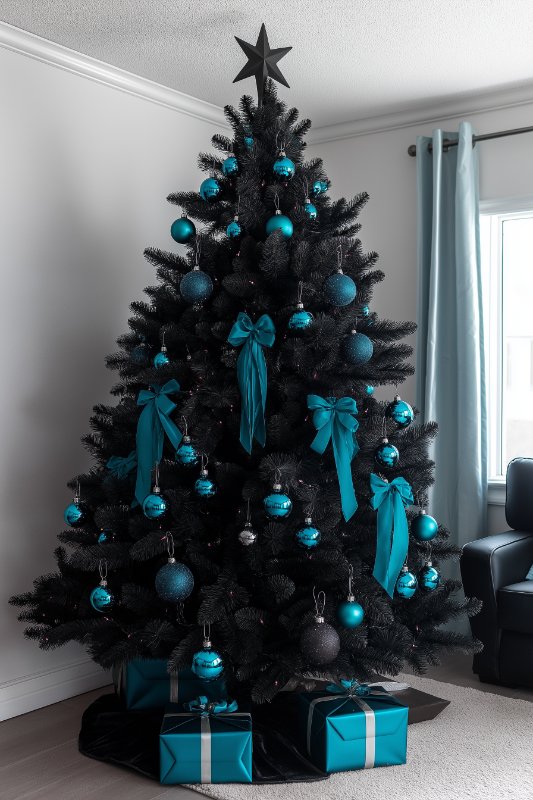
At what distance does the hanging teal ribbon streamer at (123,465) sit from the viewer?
2883 mm

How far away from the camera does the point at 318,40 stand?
328 cm

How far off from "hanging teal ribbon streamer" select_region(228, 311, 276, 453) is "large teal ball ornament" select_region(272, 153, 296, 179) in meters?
0.48

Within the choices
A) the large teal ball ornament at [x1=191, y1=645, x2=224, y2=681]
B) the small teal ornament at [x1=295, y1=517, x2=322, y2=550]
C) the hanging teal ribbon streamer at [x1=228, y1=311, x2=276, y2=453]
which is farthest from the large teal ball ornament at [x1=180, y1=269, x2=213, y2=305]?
the large teal ball ornament at [x1=191, y1=645, x2=224, y2=681]

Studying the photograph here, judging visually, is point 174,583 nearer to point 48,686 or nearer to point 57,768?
point 57,768

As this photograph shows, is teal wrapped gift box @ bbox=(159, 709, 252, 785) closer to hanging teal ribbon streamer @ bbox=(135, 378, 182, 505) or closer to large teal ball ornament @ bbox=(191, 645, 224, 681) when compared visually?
large teal ball ornament @ bbox=(191, 645, 224, 681)

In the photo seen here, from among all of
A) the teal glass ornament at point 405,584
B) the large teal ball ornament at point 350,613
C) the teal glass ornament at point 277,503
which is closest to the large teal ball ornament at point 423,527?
the teal glass ornament at point 405,584

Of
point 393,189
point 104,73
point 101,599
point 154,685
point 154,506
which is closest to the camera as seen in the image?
point 154,506

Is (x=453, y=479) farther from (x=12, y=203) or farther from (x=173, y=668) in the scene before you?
(x=12, y=203)

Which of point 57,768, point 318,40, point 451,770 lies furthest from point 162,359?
point 451,770

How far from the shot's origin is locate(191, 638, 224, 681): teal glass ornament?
8.16 ft

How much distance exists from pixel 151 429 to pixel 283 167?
3.14ft

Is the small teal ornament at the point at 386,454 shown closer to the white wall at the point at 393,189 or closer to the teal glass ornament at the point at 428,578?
the teal glass ornament at the point at 428,578

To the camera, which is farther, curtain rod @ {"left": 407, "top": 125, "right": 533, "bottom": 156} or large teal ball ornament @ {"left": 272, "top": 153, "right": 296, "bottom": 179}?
curtain rod @ {"left": 407, "top": 125, "right": 533, "bottom": 156}

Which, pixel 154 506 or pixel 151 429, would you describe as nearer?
pixel 154 506
